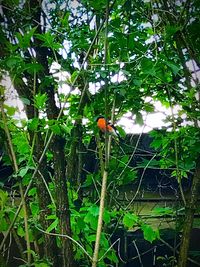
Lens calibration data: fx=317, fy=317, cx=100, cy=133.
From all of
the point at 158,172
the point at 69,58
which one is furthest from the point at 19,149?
the point at 158,172

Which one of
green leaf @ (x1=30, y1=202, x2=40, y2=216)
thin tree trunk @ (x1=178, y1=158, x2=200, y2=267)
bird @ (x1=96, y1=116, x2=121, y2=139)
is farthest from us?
green leaf @ (x1=30, y1=202, x2=40, y2=216)

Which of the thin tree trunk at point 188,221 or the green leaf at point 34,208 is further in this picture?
the green leaf at point 34,208

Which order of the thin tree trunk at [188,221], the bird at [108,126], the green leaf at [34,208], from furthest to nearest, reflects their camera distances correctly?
the green leaf at [34,208] → the thin tree trunk at [188,221] → the bird at [108,126]

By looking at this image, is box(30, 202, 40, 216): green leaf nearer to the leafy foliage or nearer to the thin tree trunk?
the leafy foliage

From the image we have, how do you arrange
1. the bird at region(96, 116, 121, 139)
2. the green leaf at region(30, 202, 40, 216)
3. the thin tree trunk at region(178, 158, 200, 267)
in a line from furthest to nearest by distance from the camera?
1. the green leaf at region(30, 202, 40, 216)
2. the thin tree trunk at region(178, 158, 200, 267)
3. the bird at region(96, 116, 121, 139)

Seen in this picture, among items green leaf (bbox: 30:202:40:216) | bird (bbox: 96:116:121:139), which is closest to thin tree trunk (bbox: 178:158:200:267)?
bird (bbox: 96:116:121:139)

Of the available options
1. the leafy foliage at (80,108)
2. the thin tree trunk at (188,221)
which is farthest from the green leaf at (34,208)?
the thin tree trunk at (188,221)

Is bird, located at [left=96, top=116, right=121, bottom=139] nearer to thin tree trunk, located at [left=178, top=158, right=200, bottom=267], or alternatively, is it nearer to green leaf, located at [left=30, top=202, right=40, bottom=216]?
thin tree trunk, located at [left=178, top=158, right=200, bottom=267]

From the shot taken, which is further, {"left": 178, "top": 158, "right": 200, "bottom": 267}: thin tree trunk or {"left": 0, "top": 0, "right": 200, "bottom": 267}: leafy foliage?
{"left": 178, "top": 158, "right": 200, "bottom": 267}: thin tree trunk

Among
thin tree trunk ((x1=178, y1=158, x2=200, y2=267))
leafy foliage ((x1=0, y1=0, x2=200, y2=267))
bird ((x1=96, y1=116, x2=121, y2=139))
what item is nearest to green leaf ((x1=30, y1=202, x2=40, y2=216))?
leafy foliage ((x1=0, y1=0, x2=200, y2=267))

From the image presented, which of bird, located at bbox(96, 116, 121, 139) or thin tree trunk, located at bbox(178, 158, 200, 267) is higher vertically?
bird, located at bbox(96, 116, 121, 139)

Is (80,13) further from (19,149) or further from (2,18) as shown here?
(19,149)

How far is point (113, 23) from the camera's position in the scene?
180cm

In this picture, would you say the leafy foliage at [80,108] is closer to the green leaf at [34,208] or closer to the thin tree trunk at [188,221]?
the green leaf at [34,208]
